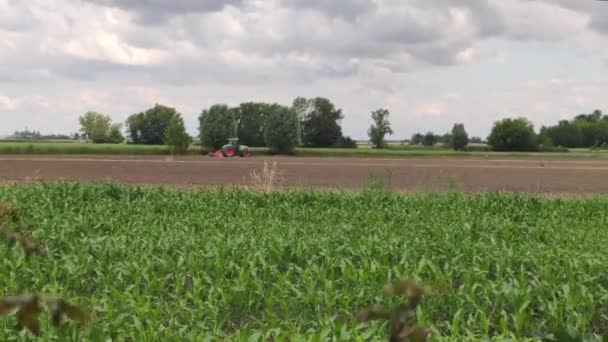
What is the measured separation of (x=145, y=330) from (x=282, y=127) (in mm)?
71694

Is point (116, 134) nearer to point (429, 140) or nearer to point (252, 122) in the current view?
point (252, 122)

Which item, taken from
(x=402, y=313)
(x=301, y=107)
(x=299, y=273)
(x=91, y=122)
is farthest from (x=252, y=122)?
(x=402, y=313)

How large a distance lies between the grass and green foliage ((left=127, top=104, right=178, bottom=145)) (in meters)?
78.4

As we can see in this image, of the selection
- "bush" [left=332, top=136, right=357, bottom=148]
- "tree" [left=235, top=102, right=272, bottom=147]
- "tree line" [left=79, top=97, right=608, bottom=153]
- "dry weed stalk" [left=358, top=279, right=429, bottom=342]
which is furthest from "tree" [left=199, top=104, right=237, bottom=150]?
"dry weed stalk" [left=358, top=279, right=429, bottom=342]

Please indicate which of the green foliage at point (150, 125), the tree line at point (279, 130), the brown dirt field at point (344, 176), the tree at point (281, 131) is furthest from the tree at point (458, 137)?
the green foliage at point (150, 125)

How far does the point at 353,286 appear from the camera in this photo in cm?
543

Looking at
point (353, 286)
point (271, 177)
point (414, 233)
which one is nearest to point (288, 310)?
point (353, 286)

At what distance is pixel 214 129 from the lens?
7006 cm

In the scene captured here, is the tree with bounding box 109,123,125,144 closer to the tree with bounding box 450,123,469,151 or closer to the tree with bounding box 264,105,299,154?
the tree with bounding box 264,105,299,154

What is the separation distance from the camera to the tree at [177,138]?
63.7 meters

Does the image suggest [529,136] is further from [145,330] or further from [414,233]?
[145,330]

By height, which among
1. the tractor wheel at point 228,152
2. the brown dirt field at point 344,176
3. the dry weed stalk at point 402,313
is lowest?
the brown dirt field at point 344,176

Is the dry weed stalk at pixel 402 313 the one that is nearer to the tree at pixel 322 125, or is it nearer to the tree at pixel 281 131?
the tree at pixel 281 131

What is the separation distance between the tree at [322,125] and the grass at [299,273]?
268ft
